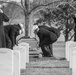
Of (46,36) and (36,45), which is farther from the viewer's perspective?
(36,45)

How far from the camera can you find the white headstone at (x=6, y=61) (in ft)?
27.5

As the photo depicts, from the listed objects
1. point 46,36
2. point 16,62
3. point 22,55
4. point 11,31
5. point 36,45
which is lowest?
point 36,45

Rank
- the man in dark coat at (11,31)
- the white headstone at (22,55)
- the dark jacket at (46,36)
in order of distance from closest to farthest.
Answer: the white headstone at (22,55)
the man in dark coat at (11,31)
the dark jacket at (46,36)

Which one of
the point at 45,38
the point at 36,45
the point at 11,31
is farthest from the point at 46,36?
the point at 11,31

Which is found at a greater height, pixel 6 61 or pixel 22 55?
pixel 6 61

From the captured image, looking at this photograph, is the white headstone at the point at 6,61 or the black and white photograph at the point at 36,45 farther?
the black and white photograph at the point at 36,45

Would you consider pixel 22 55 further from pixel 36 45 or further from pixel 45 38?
pixel 36 45

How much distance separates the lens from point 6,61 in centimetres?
842

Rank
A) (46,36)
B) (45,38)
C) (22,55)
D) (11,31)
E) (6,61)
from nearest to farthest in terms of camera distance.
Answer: (6,61), (22,55), (11,31), (46,36), (45,38)

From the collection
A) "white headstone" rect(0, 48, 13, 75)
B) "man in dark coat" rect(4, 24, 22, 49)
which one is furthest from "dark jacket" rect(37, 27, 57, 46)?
"white headstone" rect(0, 48, 13, 75)

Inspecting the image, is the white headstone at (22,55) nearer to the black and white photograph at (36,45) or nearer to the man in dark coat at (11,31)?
the black and white photograph at (36,45)

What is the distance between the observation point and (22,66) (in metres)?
12.6

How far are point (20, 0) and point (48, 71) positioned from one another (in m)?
10.7

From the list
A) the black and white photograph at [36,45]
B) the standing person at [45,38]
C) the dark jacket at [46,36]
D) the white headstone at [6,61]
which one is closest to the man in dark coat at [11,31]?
the black and white photograph at [36,45]
